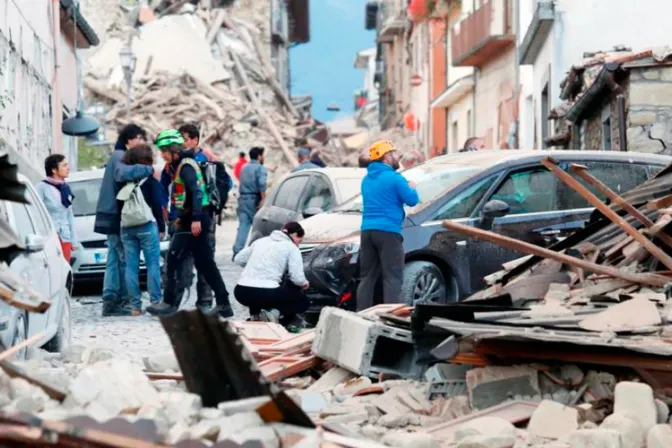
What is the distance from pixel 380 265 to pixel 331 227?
1449mm

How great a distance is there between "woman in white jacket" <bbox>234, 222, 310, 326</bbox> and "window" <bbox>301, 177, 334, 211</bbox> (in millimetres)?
3505

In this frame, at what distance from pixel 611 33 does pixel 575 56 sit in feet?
2.44

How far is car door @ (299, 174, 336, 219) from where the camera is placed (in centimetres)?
1619

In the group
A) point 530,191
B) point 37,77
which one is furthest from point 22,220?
point 37,77

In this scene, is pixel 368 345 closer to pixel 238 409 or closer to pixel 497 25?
pixel 238 409

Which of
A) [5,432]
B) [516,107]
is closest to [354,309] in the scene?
[5,432]

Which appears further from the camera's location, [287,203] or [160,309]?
[287,203]

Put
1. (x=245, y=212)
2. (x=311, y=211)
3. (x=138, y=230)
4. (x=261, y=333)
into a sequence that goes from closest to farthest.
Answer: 1. (x=261, y=333)
2. (x=138, y=230)
3. (x=311, y=211)
4. (x=245, y=212)

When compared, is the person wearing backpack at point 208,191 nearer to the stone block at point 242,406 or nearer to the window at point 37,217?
the window at point 37,217

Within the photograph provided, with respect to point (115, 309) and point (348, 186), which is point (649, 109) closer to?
point (348, 186)

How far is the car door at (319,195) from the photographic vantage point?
16.2 m

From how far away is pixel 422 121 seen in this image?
173ft

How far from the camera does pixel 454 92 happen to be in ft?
137

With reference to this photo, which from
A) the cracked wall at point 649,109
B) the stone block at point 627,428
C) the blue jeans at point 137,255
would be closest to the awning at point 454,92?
the cracked wall at point 649,109
